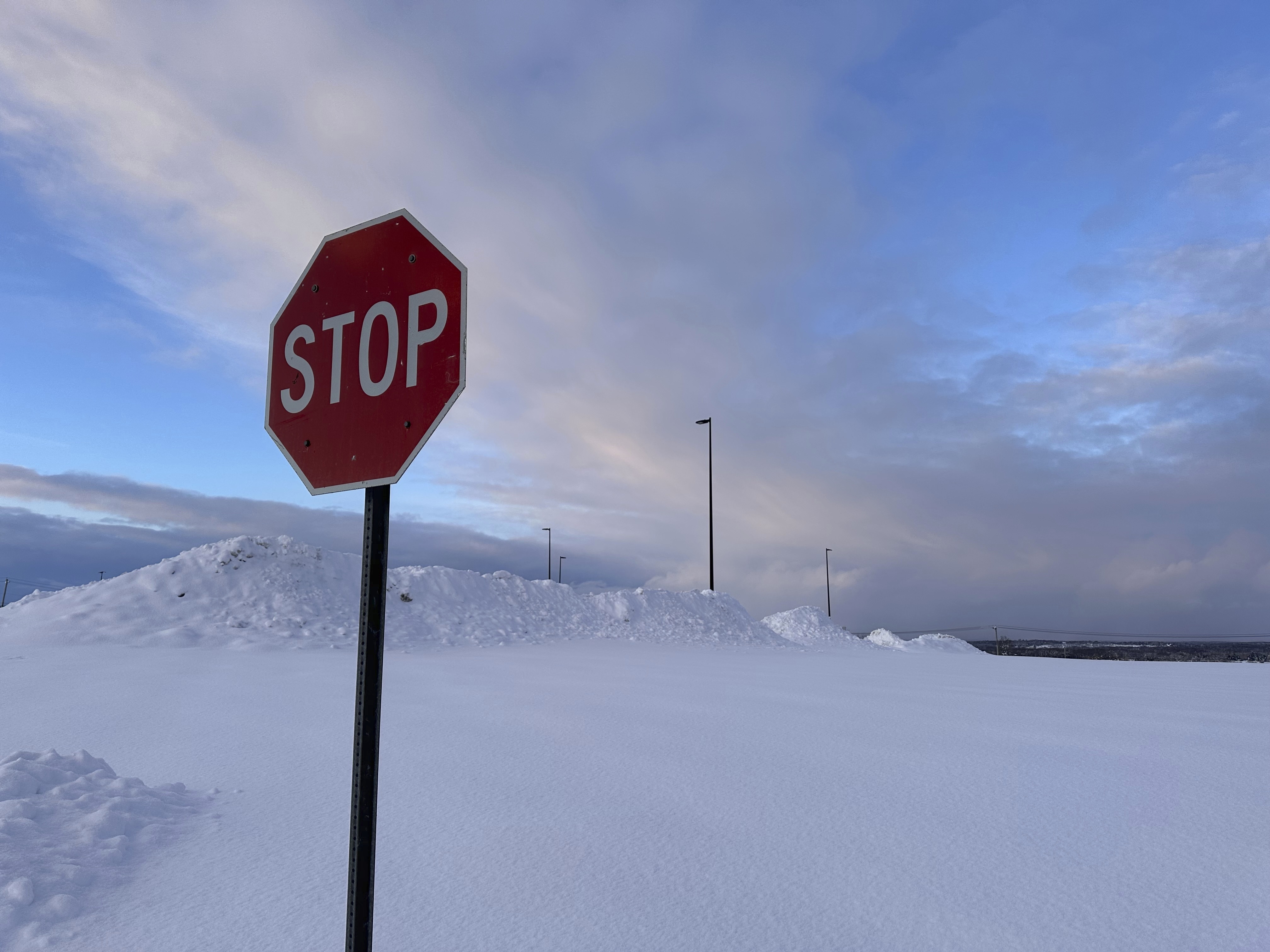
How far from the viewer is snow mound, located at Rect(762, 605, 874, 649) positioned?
31.1 m

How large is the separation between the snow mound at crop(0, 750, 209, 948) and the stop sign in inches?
101

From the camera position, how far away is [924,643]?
34.6 m

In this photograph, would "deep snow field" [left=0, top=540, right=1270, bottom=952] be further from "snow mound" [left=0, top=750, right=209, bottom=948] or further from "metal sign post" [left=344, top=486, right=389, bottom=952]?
"metal sign post" [left=344, top=486, right=389, bottom=952]

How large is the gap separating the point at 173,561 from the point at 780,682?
19.4 m

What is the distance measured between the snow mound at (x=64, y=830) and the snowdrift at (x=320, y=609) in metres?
13.7

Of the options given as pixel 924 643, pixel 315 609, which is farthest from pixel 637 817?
pixel 924 643

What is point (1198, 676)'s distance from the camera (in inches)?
640

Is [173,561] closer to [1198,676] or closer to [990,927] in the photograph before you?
[990,927]

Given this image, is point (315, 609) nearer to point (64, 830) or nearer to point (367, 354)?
point (64, 830)

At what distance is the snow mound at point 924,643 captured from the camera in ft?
110

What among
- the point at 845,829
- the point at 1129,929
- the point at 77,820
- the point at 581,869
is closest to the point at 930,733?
the point at 845,829

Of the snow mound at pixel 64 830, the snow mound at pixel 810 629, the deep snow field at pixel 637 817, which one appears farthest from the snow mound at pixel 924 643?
the snow mound at pixel 64 830

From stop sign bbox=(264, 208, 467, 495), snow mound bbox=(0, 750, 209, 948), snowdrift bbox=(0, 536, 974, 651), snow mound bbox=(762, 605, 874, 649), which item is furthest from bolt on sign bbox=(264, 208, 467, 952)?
snow mound bbox=(762, 605, 874, 649)

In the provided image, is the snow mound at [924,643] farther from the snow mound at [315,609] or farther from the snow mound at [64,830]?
the snow mound at [64,830]
